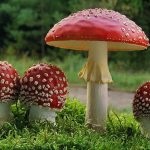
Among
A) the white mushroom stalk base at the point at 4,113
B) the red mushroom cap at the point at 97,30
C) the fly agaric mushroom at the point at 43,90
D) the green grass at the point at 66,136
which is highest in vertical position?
the red mushroom cap at the point at 97,30

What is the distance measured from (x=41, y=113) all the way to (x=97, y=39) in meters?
0.56

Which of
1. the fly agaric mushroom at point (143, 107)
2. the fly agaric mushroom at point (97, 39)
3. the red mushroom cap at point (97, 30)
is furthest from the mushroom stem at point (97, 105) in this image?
the red mushroom cap at point (97, 30)

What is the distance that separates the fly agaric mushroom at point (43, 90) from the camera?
286cm

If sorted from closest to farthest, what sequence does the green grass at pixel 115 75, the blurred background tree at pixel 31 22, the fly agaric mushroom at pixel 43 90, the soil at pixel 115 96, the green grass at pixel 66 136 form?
the green grass at pixel 66 136 < the fly agaric mushroom at pixel 43 90 < the soil at pixel 115 96 < the green grass at pixel 115 75 < the blurred background tree at pixel 31 22

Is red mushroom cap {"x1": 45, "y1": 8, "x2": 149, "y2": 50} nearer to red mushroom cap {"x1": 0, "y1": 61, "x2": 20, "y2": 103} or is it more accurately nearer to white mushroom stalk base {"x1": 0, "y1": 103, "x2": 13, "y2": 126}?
red mushroom cap {"x1": 0, "y1": 61, "x2": 20, "y2": 103}

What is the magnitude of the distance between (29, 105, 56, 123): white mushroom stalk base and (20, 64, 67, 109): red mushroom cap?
5cm

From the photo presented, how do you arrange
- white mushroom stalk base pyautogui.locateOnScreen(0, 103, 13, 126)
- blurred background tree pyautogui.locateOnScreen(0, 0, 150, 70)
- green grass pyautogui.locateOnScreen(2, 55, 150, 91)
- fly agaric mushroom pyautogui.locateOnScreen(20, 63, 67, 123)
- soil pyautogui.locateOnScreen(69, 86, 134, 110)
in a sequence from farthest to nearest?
blurred background tree pyautogui.locateOnScreen(0, 0, 150, 70)
green grass pyautogui.locateOnScreen(2, 55, 150, 91)
soil pyautogui.locateOnScreen(69, 86, 134, 110)
white mushroom stalk base pyautogui.locateOnScreen(0, 103, 13, 126)
fly agaric mushroom pyautogui.locateOnScreen(20, 63, 67, 123)

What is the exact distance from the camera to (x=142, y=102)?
3016 millimetres

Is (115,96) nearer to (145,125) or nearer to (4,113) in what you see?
(145,125)

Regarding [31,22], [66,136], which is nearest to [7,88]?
[66,136]

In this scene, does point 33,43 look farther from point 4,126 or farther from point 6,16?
point 4,126

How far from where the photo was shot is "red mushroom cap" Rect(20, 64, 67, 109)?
2863 mm

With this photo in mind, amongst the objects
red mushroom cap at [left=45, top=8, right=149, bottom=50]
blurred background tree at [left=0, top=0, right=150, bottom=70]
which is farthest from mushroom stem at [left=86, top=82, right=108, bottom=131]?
blurred background tree at [left=0, top=0, right=150, bottom=70]

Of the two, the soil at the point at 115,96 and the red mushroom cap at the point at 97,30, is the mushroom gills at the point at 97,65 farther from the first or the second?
the soil at the point at 115,96
